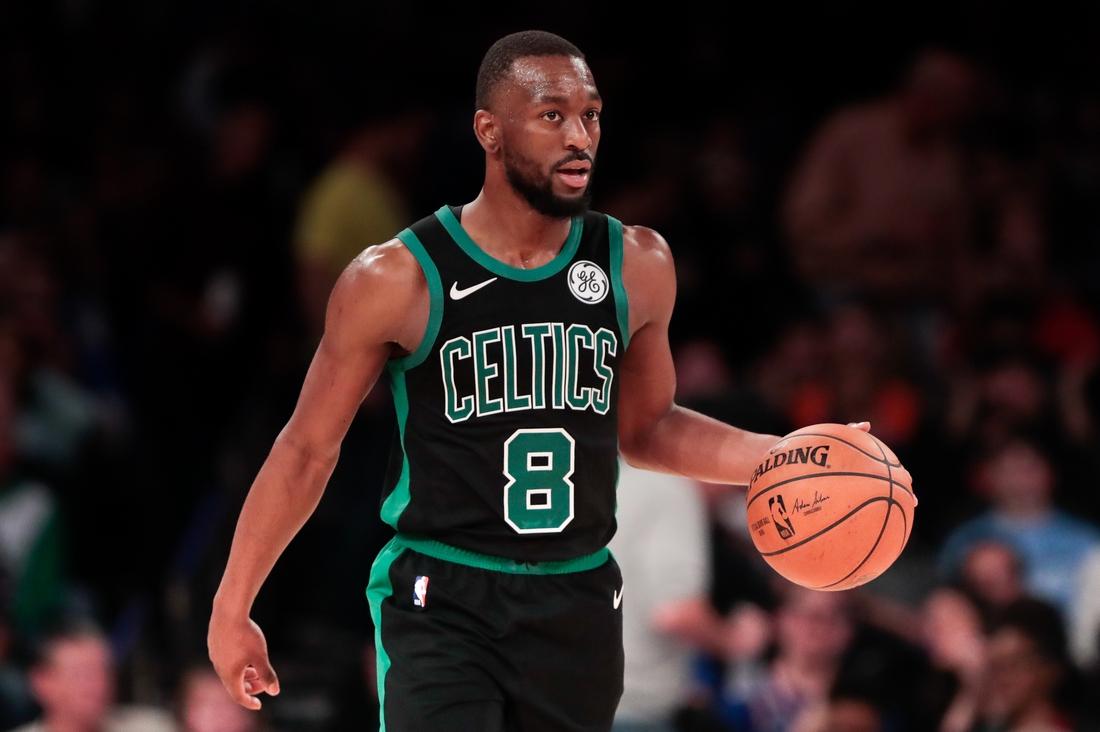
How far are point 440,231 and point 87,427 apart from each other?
15.9 feet

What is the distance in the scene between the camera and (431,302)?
3840 millimetres

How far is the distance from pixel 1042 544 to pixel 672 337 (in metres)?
2.47

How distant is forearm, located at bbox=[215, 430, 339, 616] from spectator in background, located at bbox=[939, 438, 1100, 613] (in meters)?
4.32

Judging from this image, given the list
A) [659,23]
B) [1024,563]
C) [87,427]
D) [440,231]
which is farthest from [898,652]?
[659,23]

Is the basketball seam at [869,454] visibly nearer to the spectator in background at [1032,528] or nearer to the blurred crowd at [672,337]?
the blurred crowd at [672,337]

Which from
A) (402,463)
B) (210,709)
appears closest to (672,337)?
(210,709)

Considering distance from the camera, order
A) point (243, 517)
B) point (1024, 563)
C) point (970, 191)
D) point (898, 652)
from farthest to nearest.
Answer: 1. point (970, 191)
2. point (1024, 563)
3. point (898, 652)
4. point (243, 517)

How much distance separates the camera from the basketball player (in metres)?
3.81

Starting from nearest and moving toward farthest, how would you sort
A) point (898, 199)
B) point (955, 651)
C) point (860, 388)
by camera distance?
point (955, 651), point (860, 388), point (898, 199)

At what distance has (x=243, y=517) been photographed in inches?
154

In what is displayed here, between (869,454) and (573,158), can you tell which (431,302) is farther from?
(869,454)

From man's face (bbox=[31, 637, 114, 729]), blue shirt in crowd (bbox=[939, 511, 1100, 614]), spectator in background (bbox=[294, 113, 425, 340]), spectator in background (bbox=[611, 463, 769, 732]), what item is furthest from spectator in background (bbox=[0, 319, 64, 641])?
blue shirt in crowd (bbox=[939, 511, 1100, 614])

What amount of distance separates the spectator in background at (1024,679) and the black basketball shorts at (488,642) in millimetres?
2965

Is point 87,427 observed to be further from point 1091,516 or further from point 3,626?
point 1091,516
